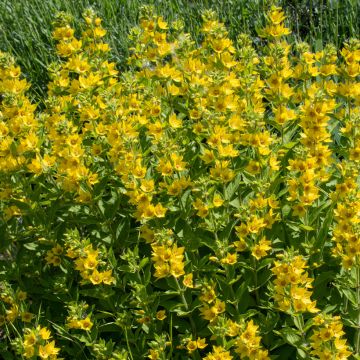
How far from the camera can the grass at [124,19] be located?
5.95 metres

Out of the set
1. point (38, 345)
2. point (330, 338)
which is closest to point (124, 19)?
point (38, 345)

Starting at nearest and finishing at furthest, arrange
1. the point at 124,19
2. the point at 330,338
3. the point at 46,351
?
the point at 330,338 → the point at 46,351 → the point at 124,19

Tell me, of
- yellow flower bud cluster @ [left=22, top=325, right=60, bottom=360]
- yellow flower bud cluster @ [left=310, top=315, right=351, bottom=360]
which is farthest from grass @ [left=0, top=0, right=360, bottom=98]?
yellow flower bud cluster @ [left=310, top=315, right=351, bottom=360]

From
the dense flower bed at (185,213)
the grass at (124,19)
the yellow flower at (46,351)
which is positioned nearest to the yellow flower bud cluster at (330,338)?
the dense flower bed at (185,213)

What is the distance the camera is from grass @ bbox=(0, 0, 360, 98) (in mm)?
5949

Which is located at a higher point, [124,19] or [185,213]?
[124,19]

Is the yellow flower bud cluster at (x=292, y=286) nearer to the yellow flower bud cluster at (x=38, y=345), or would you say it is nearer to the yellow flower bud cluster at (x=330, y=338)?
the yellow flower bud cluster at (x=330, y=338)

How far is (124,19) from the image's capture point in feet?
20.0

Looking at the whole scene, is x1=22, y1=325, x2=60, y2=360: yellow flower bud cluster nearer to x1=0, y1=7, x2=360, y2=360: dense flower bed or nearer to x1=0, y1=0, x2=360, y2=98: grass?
x1=0, y1=7, x2=360, y2=360: dense flower bed

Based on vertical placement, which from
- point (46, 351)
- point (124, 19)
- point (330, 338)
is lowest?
point (330, 338)

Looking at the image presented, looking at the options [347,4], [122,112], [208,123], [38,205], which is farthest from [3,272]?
[347,4]

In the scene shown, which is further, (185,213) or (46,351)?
(185,213)

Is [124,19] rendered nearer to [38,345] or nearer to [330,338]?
[38,345]

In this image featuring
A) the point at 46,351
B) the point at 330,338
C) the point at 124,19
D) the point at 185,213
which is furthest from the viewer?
the point at 124,19
